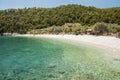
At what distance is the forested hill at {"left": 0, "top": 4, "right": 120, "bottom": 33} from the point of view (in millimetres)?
79375

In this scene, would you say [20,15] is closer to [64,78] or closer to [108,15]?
[108,15]

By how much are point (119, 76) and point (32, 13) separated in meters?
95.8

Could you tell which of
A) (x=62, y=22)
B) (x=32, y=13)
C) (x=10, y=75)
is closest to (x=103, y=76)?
(x=10, y=75)

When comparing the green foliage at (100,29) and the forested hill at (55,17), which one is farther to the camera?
the forested hill at (55,17)

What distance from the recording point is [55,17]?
90.9 metres

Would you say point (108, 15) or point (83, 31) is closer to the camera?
point (83, 31)

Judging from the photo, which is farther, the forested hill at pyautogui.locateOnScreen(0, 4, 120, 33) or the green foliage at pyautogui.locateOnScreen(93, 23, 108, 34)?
the forested hill at pyautogui.locateOnScreen(0, 4, 120, 33)

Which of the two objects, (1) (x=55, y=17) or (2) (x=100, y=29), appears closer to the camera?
(2) (x=100, y=29)

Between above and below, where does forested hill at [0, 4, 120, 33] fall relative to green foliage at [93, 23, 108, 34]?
above

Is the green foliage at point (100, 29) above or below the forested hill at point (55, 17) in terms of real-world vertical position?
below

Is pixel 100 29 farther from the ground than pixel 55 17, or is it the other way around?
pixel 55 17

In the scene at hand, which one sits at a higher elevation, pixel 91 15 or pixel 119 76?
pixel 91 15

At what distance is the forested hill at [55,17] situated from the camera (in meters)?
79.4

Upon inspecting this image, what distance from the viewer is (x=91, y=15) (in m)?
81.2
